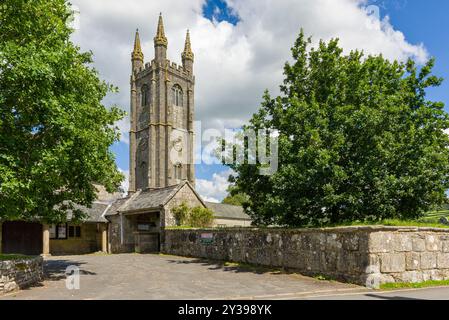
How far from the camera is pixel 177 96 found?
219ft

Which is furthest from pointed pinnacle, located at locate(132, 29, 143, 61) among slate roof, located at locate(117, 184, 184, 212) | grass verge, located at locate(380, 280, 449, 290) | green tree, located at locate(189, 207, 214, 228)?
grass verge, located at locate(380, 280, 449, 290)

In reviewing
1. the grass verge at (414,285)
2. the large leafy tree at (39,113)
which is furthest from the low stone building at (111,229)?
the grass verge at (414,285)

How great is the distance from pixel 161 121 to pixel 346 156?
164 ft

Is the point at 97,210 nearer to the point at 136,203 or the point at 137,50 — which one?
the point at 136,203

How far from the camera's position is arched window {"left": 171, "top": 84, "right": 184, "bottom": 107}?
217ft

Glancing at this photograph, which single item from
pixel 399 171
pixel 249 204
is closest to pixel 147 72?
pixel 249 204

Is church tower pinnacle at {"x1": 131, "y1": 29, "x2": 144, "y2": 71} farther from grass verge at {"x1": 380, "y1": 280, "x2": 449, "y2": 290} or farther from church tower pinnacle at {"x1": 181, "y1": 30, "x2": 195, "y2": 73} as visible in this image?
grass verge at {"x1": 380, "y1": 280, "x2": 449, "y2": 290}

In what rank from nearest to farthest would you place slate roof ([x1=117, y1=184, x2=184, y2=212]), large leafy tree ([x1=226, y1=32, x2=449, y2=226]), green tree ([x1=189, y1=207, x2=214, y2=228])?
large leafy tree ([x1=226, y1=32, x2=449, y2=226]), green tree ([x1=189, y1=207, x2=214, y2=228]), slate roof ([x1=117, y1=184, x2=184, y2=212])

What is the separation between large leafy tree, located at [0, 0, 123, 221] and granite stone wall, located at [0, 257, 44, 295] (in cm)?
158

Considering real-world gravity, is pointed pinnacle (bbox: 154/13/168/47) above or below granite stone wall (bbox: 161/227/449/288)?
above

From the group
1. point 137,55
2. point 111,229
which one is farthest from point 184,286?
point 137,55
